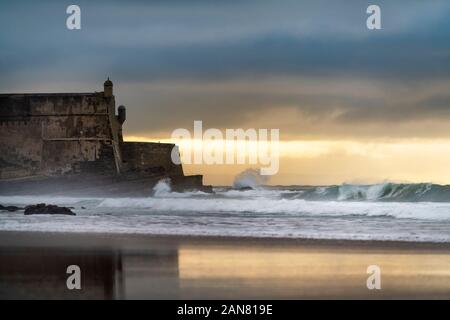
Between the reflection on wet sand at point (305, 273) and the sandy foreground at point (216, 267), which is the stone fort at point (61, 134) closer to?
the sandy foreground at point (216, 267)

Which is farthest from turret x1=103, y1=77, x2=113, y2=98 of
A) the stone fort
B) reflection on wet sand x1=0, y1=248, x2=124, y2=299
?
reflection on wet sand x1=0, y1=248, x2=124, y2=299

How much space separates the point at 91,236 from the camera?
13.4 m

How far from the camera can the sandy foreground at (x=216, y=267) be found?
324 inches

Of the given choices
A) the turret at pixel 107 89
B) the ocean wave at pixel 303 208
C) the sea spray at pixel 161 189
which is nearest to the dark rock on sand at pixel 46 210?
the ocean wave at pixel 303 208

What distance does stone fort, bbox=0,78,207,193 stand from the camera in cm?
2858

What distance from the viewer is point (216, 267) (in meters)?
9.72

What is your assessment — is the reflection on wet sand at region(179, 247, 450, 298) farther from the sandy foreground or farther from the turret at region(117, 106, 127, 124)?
the turret at region(117, 106, 127, 124)

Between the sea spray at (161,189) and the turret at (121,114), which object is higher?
the turret at (121,114)

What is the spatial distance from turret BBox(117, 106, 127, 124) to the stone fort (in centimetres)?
30

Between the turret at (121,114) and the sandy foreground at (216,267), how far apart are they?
1634cm

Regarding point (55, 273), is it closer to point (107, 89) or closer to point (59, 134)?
point (107, 89)

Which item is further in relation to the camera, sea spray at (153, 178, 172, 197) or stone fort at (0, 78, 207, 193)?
stone fort at (0, 78, 207, 193)

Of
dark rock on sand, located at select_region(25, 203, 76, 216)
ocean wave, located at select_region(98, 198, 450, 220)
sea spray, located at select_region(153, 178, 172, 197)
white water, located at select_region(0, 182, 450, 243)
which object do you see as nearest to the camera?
white water, located at select_region(0, 182, 450, 243)

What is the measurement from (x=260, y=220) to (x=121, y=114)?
1408 cm
